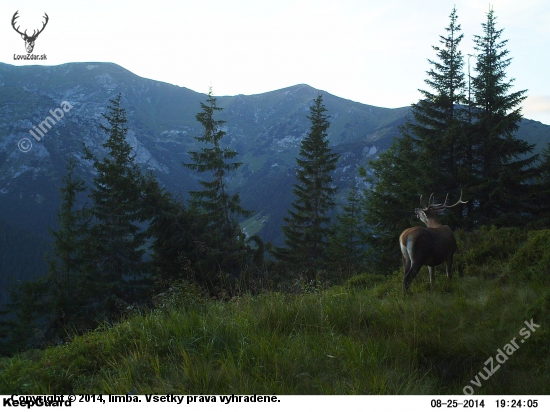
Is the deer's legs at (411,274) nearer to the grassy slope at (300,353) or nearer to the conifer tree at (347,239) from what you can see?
the grassy slope at (300,353)

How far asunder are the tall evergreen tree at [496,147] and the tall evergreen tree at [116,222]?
20806 millimetres

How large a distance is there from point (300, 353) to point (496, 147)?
Result: 21913 millimetres

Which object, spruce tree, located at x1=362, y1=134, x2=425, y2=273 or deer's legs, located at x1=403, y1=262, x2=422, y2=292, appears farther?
spruce tree, located at x1=362, y1=134, x2=425, y2=273

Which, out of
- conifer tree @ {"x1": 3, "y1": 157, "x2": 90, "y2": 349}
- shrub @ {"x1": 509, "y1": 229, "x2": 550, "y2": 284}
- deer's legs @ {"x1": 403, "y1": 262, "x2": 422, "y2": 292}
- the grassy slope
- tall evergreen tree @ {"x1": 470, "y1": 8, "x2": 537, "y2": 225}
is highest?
tall evergreen tree @ {"x1": 470, "y1": 8, "x2": 537, "y2": 225}

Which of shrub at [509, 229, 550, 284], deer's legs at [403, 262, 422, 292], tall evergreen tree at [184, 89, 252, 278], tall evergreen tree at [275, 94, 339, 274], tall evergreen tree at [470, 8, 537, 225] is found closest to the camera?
shrub at [509, 229, 550, 284]

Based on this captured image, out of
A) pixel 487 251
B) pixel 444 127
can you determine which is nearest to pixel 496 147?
pixel 444 127

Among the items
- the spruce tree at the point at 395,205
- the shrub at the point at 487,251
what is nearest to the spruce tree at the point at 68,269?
the shrub at the point at 487,251

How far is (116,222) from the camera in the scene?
24594 mm

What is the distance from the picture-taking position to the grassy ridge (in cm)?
345

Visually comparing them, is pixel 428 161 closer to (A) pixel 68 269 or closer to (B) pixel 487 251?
(B) pixel 487 251

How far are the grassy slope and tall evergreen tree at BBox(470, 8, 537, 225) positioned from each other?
16.1m

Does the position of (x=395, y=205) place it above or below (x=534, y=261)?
above

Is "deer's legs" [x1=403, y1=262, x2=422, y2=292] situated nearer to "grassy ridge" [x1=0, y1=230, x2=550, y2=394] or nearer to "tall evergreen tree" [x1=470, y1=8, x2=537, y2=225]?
"grassy ridge" [x1=0, y1=230, x2=550, y2=394]

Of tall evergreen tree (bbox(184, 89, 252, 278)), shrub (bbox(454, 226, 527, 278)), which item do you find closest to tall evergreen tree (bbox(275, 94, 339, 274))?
tall evergreen tree (bbox(184, 89, 252, 278))
